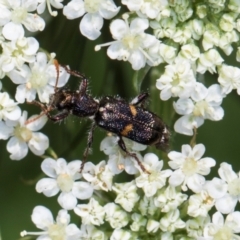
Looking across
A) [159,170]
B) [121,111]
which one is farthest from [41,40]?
[159,170]

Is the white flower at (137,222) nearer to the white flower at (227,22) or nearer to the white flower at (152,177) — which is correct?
the white flower at (152,177)

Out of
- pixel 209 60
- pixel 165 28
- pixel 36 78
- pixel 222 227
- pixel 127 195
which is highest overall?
pixel 165 28

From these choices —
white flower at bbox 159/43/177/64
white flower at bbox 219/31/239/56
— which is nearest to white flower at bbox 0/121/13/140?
white flower at bbox 159/43/177/64

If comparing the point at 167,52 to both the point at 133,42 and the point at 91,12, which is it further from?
the point at 91,12

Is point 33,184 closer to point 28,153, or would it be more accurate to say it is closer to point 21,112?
point 28,153

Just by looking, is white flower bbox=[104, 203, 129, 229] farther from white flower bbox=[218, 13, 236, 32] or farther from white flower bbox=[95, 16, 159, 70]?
white flower bbox=[218, 13, 236, 32]

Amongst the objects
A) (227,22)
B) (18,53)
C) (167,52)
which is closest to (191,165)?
(167,52)

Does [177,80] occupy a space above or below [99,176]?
above
